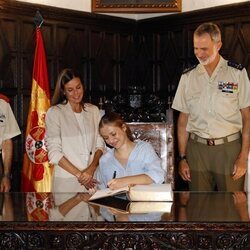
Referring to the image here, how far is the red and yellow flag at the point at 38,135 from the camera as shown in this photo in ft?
17.9

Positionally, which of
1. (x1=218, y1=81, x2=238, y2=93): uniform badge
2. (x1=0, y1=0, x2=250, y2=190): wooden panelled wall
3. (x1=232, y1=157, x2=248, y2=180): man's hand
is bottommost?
(x1=232, y1=157, x2=248, y2=180): man's hand

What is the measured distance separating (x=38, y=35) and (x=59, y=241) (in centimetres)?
337

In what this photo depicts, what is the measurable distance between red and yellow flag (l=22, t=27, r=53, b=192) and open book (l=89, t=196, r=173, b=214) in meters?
2.32

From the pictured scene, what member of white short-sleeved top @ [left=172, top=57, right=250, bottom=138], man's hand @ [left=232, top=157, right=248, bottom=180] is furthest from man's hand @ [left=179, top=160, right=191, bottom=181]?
man's hand @ [left=232, top=157, right=248, bottom=180]

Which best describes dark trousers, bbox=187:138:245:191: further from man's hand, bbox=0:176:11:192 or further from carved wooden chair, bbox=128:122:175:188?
man's hand, bbox=0:176:11:192

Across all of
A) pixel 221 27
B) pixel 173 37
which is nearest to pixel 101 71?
pixel 173 37

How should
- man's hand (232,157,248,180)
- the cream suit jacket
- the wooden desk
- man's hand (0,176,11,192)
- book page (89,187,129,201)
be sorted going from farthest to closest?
man's hand (0,176,11,192) < the cream suit jacket < man's hand (232,157,248,180) < book page (89,187,129,201) < the wooden desk

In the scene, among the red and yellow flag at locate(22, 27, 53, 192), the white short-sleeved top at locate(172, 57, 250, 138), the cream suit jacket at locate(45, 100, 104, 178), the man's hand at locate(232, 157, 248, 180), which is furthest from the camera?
the red and yellow flag at locate(22, 27, 53, 192)

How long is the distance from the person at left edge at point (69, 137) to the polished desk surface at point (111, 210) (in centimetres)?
91

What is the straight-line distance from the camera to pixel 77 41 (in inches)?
253

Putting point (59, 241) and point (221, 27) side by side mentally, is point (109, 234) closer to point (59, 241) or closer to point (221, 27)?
point (59, 241)

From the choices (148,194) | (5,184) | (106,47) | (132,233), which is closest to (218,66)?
(148,194)

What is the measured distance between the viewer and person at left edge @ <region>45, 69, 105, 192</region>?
4355 mm

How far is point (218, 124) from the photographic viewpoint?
14.0ft
